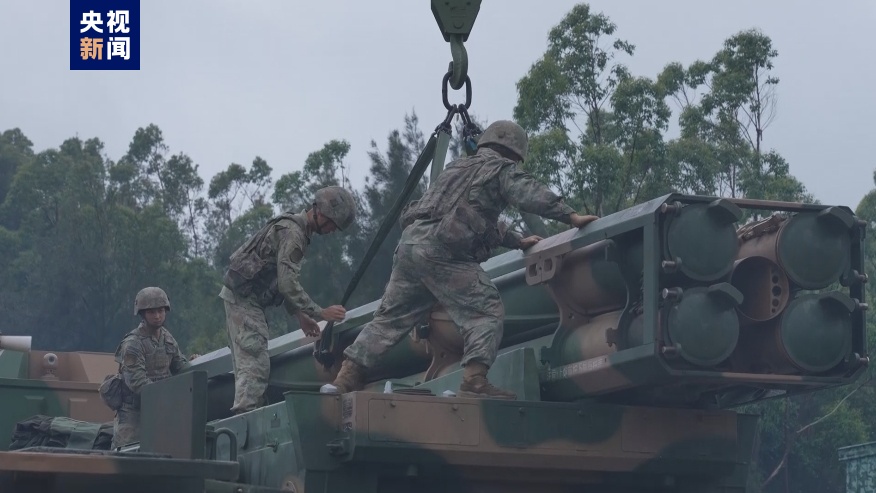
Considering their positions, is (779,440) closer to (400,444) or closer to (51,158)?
(400,444)

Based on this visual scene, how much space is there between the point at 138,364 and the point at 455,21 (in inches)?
105

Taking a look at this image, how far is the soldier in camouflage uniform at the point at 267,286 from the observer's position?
7.12 metres

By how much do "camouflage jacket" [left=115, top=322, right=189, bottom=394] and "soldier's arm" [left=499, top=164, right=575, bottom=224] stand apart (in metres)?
2.88

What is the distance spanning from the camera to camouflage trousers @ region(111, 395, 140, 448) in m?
7.71

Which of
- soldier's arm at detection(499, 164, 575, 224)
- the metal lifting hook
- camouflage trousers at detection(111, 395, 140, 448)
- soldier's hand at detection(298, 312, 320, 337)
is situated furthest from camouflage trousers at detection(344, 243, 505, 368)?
camouflage trousers at detection(111, 395, 140, 448)

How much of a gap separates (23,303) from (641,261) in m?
40.5

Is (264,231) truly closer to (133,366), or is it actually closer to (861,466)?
(133,366)

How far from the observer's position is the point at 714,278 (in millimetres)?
5648

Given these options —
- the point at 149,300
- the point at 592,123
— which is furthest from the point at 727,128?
the point at 149,300

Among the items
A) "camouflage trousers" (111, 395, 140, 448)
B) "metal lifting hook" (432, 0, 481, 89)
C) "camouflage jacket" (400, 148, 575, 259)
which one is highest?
"metal lifting hook" (432, 0, 481, 89)

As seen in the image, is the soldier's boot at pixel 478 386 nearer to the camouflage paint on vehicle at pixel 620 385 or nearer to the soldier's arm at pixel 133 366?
the camouflage paint on vehicle at pixel 620 385

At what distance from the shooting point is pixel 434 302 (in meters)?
6.62

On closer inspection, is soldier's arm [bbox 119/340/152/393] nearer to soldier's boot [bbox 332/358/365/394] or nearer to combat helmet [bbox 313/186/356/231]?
combat helmet [bbox 313/186/356/231]

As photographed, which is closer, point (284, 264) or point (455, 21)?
point (284, 264)
